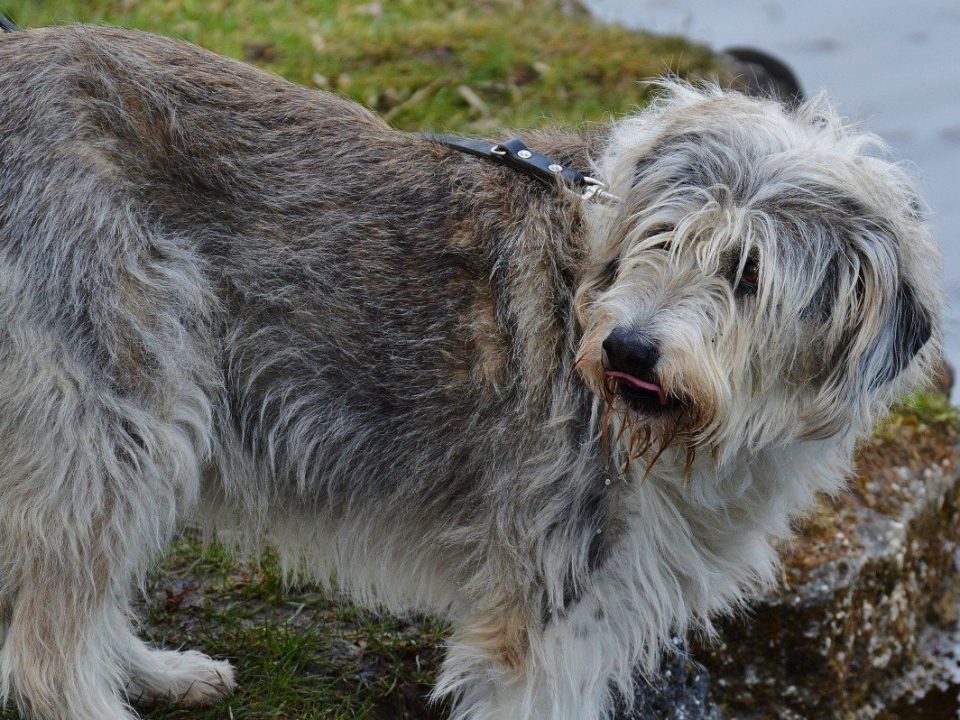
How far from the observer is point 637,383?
2930 mm

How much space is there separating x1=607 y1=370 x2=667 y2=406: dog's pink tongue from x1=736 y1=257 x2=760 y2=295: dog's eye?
0.34 meters

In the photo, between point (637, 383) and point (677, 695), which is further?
point (677, 695)

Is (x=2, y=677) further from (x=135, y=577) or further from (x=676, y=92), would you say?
(x=676, y=92)

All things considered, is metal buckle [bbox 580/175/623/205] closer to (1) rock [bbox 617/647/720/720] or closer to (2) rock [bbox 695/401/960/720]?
(1) rock [bbox 617/647/720/720]

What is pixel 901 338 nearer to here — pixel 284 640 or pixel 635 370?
pixel 635 370

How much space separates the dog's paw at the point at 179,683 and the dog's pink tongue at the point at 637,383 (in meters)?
1.89

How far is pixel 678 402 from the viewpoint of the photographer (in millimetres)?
2969

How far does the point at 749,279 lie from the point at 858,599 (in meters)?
2.24

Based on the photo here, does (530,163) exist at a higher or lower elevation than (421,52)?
higher

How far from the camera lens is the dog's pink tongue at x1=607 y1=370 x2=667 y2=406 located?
293 cm

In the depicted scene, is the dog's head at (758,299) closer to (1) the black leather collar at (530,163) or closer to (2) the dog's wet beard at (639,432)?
(2) the dog's wet beard at (639,432)

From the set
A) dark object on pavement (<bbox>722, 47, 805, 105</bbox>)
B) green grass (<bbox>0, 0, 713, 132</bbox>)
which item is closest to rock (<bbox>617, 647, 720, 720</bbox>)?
green grass (<bbox>0, 0, 713, 132</bbox>)

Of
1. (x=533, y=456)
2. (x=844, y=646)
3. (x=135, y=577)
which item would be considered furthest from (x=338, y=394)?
(x=844, y=646)

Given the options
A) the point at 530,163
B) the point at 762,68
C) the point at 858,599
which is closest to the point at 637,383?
the point at 530,163
